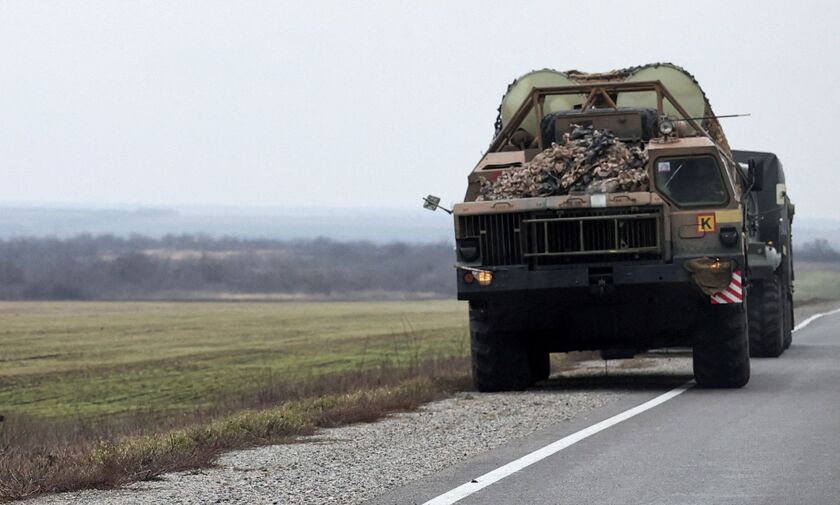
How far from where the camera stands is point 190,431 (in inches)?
541

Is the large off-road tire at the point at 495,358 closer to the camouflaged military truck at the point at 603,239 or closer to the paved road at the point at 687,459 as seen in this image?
the camouflaged military truck at the point at 603,239

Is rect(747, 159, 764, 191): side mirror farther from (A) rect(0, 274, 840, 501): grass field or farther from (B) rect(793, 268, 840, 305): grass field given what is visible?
(B) rect(793, 268, 840, 305): grass field

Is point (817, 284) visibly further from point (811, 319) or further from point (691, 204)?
point (691, 204)

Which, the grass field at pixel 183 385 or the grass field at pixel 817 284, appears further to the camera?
the grass field at pixel 817 284

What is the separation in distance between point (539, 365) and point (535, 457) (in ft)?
27.9

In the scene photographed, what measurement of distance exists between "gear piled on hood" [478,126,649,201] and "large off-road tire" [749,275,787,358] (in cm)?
777

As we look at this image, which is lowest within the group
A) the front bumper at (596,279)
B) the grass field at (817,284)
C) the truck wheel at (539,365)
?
the grass field at (817,284)

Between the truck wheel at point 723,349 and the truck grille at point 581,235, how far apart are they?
4.67ft

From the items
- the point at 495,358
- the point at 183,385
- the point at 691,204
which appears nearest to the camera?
the point at 691,204

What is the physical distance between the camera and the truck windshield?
16953 millimetres

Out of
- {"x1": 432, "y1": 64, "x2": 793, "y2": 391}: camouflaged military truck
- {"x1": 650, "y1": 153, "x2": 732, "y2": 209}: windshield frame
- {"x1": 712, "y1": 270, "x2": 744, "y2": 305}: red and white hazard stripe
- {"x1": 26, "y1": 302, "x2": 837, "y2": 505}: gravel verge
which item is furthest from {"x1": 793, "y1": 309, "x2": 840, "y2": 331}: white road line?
{"x1": 26, "y1": 302, "x2": 837, "y2": 505}: gravel verge

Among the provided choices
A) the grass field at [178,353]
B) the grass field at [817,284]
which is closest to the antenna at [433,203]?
the grass field at [178,353]

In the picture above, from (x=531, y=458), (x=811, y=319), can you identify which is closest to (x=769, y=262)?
(x=531, y=458)

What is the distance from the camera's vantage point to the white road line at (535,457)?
31.1 ft
